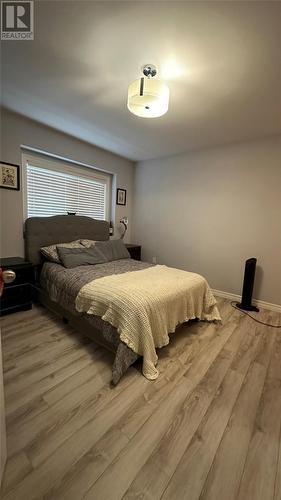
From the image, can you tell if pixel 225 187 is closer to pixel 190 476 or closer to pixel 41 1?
pixel 41 1

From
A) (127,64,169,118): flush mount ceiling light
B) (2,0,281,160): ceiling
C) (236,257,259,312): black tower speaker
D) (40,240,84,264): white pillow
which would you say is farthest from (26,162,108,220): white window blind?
(236,257,259,312): black tower speaker

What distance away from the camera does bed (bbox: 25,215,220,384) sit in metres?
1.71

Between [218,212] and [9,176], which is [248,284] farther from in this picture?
[9,176]

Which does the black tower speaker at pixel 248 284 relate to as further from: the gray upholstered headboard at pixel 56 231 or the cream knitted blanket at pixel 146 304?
the gray upholstered headboard at pixel 56 231

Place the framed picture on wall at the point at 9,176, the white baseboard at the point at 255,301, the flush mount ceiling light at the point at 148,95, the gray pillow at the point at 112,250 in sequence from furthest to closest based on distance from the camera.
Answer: the gray pillow at the point at 112,250 → the white baseboard at the point at 255,301 → the framed picture on wall at the point at 9,176 → the flush mount ceiling light at the point at 148,95

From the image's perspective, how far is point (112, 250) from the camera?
3.34 metres

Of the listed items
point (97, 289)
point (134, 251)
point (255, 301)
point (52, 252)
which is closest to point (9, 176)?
point (52, 252)

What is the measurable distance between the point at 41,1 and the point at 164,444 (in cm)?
268

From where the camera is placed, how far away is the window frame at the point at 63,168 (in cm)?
297

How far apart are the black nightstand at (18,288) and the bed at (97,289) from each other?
180 mm

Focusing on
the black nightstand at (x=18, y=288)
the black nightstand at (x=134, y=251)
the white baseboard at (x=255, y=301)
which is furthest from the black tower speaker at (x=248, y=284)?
the black nightstand at (x=18, y=288)

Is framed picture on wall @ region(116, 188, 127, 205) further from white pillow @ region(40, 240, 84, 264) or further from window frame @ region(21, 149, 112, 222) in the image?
white pillow @ region(40, 240, 84, 264)

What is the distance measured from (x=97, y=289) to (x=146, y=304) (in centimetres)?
53

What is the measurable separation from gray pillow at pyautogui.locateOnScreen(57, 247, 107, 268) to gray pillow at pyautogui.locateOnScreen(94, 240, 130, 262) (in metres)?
0.10
